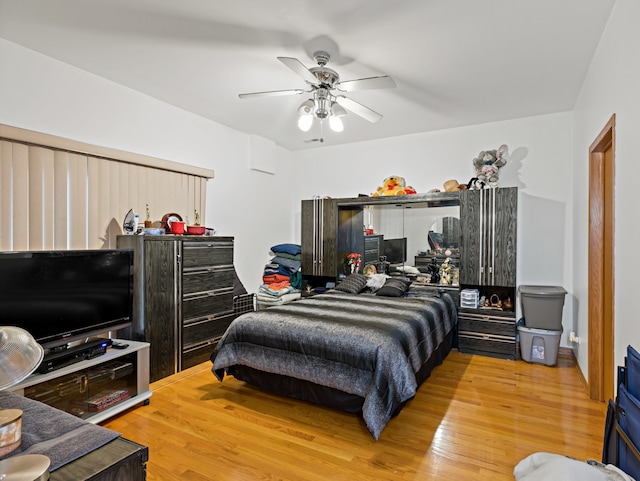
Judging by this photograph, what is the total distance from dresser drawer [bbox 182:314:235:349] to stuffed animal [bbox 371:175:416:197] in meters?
2.48

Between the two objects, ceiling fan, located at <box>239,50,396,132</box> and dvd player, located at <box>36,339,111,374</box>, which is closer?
dvd player, located at <box>36,339,111,374</box>

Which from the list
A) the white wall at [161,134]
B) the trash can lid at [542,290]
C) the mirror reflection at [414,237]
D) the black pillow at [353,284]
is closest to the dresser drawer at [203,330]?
the white wall at [161,134]

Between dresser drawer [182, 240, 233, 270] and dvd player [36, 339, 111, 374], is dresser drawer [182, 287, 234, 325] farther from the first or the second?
dvd player [36, 339, 111, 374]

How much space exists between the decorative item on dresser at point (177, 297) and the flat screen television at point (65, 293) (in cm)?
19

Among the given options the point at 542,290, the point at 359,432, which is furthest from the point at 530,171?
the point at 359,432

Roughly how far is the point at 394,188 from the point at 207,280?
2.60m

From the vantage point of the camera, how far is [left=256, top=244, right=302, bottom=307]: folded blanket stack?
489cm

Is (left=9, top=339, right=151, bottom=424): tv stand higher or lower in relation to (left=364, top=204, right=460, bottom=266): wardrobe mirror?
lower

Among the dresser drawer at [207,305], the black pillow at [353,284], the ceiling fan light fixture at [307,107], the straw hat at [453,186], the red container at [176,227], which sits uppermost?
the ceiling fan light fixture at [307,107]

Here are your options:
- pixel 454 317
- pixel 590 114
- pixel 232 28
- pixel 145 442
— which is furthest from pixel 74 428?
pixel 590 114

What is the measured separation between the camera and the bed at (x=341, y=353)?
7.88 ft

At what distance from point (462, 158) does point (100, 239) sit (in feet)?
13.7

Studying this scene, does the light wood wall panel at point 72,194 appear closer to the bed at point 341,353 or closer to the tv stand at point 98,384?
the tv stand at point 98,384

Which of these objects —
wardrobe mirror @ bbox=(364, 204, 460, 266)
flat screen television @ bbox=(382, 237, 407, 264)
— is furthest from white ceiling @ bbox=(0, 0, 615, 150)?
flat screen television @ bbox=(382, 237, 407, 264)
